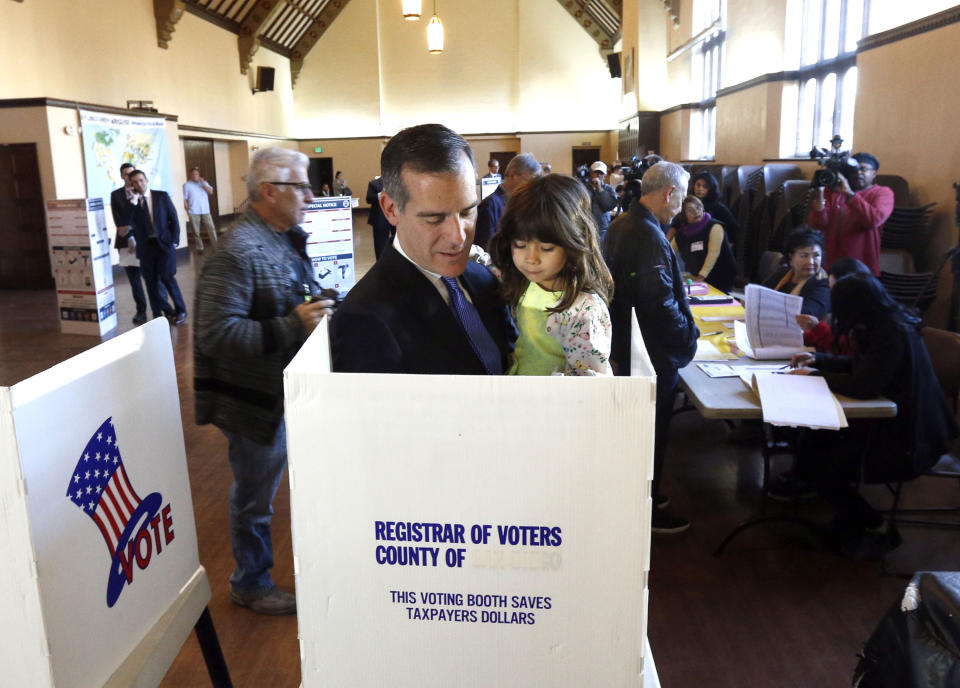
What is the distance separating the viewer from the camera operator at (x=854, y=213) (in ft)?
15.9

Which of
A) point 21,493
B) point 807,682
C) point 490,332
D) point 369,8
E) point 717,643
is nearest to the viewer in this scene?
point 21,493

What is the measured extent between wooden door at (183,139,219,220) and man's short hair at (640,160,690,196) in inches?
570

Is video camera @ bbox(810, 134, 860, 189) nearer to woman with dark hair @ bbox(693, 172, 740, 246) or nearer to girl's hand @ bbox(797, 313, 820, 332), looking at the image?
woman with dark hair @ bbox(693, 172, 740, 246)

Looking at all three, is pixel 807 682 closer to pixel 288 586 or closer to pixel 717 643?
pixel 717 643

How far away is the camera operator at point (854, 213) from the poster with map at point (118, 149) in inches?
365

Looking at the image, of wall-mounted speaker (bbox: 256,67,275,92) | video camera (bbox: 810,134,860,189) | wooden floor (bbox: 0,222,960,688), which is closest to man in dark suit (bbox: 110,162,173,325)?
wooden floor (bbox: 0,222,960,688)

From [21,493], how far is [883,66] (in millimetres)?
6897

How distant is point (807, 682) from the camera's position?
215 centimetres

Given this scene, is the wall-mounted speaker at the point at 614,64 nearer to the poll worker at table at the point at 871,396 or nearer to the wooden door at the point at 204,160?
the wooden door at the point at 204,160

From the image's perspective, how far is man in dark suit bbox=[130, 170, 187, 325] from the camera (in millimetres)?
6969

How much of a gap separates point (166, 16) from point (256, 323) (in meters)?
13.9

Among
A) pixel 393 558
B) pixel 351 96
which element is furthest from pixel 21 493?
pixel 351 96

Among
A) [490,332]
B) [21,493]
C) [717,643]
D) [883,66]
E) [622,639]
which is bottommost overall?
[717,643]

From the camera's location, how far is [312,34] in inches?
854
